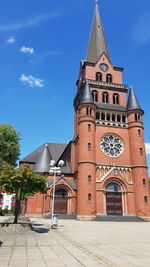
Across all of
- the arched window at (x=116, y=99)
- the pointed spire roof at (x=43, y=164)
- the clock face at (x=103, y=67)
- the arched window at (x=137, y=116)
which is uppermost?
the clock face at (x=103, y=67)

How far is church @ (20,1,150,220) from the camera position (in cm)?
3256

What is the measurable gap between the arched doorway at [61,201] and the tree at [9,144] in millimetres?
9216

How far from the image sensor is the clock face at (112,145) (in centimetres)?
3609

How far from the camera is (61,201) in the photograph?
34781mm

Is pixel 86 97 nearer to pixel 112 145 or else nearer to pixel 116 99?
pixel 116 99

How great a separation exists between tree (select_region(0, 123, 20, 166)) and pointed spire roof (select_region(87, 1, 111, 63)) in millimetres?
23958

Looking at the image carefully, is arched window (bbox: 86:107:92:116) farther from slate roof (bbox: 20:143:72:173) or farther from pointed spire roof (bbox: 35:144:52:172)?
pointed spire roof (bbox: 35:144:52:172)

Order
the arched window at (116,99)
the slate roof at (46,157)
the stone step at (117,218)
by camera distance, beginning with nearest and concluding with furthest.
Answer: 1. the stone step at (117,218)
2. the slate roof at (46,157)
3. the arched window at (116,99)

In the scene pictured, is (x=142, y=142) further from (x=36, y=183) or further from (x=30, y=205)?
(x=36, y=183)

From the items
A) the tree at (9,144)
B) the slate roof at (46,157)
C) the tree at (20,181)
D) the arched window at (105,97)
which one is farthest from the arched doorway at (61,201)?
the tree at (20,181)

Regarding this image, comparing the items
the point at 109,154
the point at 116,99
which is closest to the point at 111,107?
the point at 116,99

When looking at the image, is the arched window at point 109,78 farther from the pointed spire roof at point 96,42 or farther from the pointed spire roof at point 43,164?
the pointed spire roof at point 43,164

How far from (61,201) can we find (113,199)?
8.55 metres

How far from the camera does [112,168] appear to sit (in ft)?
113
